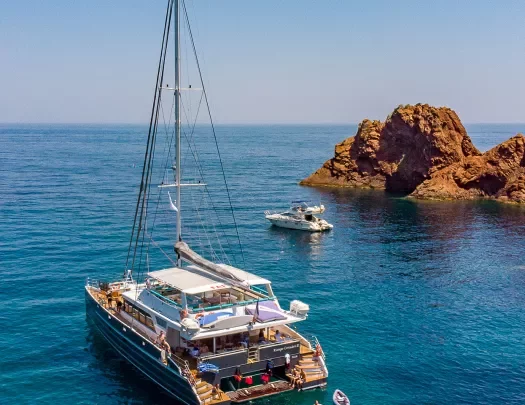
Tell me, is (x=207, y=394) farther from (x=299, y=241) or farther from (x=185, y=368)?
(x=299, y=241)

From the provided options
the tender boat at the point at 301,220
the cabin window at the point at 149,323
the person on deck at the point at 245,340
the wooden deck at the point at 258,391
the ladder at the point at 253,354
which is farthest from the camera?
the tender boat at the point at 301,220

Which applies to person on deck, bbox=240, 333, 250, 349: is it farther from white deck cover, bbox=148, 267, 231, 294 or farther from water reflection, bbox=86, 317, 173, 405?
water reflection, bbox=86, 317, 173, 405

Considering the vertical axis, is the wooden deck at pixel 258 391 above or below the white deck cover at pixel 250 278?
below

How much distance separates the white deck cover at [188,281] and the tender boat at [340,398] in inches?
359

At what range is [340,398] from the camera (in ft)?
108

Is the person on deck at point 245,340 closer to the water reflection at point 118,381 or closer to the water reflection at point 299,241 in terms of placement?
the water reflection at point 118,381

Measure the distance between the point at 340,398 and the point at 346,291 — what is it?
23.2 metres

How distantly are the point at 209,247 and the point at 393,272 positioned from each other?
74.2ft

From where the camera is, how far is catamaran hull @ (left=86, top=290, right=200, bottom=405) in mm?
33844

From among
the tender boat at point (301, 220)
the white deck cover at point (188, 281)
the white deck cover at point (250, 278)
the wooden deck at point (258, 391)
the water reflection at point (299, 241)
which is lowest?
the wooden deck at point (258, 391)

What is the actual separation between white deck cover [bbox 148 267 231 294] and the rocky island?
257 feet

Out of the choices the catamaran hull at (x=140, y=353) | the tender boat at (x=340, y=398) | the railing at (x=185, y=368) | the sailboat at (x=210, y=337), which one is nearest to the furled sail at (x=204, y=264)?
the sailboat at (x=210, y=337)

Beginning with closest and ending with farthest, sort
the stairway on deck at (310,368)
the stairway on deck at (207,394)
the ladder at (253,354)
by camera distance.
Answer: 1. the stairway on deck at (207,394)
2. the ladder at (253,354)
3. the stairway on deck at (310,368)

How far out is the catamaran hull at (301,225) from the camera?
85044 millimetres
